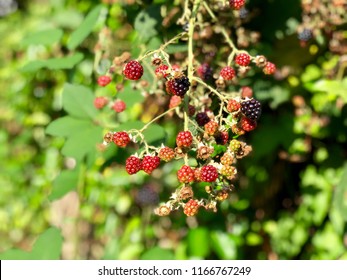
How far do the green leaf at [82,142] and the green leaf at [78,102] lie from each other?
0.12 metres

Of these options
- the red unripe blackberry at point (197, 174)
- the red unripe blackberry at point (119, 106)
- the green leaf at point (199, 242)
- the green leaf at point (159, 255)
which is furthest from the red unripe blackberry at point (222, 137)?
the green leaf at point (199, 242)

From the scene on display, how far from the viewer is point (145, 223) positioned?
9.61 feet

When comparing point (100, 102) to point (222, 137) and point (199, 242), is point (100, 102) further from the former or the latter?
point (199, 242)

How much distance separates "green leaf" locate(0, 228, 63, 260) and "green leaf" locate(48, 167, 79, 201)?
0.14 meters

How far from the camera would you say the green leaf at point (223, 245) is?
7.50 feet

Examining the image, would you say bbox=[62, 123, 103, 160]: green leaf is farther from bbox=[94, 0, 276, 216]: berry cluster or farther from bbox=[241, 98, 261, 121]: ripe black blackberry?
bbox=[241, 98, 261, 121]: ripe black blackberry

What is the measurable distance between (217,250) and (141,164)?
3.73 ft

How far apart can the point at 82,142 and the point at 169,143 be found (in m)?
0.64

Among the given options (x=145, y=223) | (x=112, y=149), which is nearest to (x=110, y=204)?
(x=145, y=223)

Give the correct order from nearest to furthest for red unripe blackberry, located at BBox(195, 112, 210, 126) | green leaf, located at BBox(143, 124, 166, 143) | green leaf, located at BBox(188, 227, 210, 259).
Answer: red unripe blackberry, located at BBox(195, 112, 210, 126), green leaf, located at BBox(143, 124, 166, 143), green leaf, located at BBox(188, 227, 210, 259)

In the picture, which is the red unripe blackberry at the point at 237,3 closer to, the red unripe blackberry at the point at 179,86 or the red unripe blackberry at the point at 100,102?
the red unripe blackberry at the point at 179,86

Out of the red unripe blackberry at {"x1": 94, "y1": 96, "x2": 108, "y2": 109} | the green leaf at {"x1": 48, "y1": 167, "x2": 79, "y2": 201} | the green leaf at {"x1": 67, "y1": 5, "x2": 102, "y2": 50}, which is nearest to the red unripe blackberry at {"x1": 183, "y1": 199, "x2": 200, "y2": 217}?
the red unripe blackberry at {"x1": 94, "y1": 96, "x2": 108, "y2": 109}

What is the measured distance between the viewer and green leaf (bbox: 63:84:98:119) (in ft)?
6.12

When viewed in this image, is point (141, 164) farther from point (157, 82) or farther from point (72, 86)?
point (72, 86)
